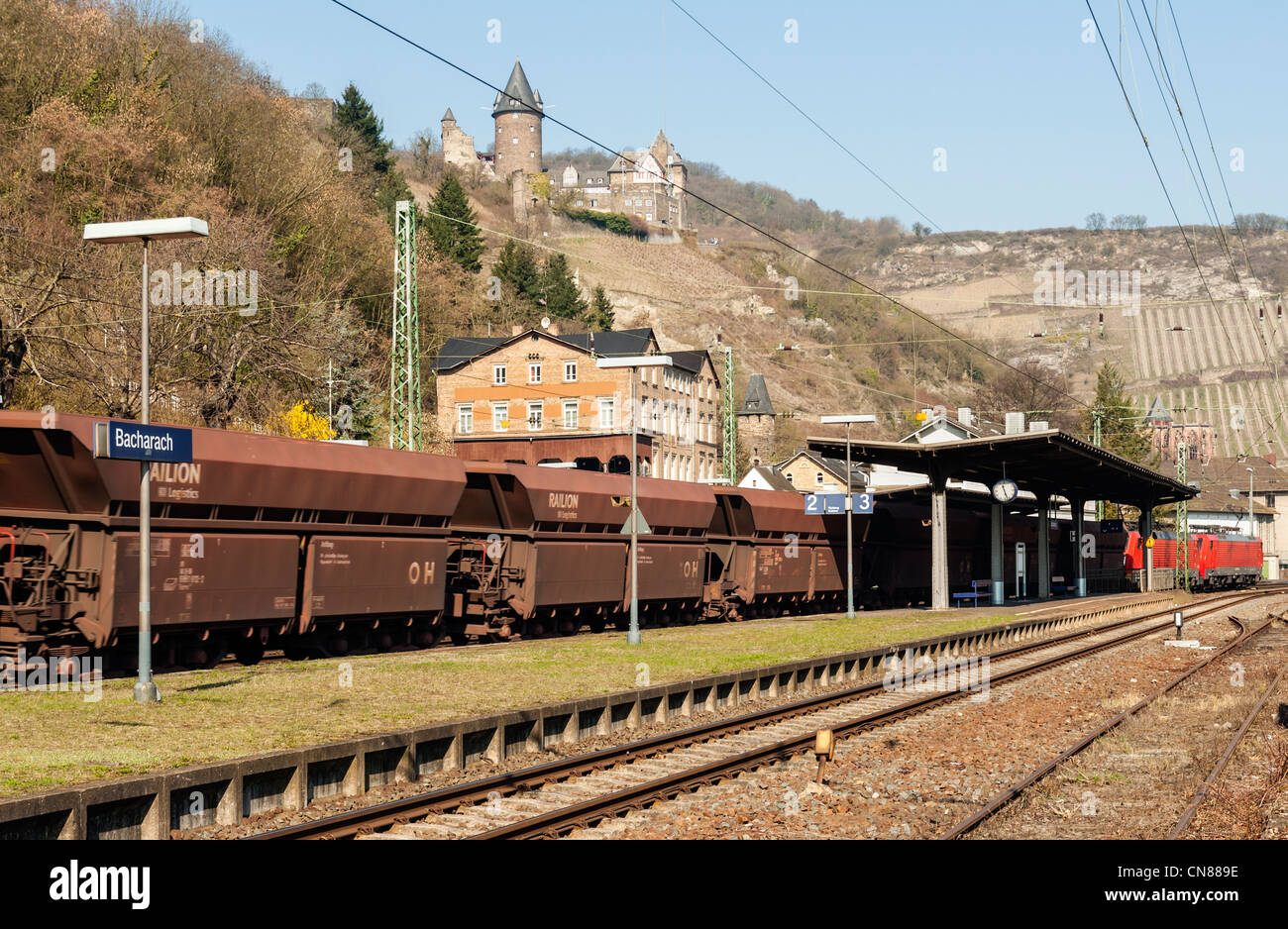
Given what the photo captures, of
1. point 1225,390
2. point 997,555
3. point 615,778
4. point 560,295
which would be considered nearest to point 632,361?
point 615,778

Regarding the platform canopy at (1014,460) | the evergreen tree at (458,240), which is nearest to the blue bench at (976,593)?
the platform canopy at (1014,460)

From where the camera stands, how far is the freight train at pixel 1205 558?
72375 millimetres

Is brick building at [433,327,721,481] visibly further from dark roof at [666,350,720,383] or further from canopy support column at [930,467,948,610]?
canopy support column at [930,467,948,610]

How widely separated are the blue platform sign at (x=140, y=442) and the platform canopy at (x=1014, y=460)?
28202mm

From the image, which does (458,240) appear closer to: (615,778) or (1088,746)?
(1088,746)

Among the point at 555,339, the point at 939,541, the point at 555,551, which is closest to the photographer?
the point at 555,551

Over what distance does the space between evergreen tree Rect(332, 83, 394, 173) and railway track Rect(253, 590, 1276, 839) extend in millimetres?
95903

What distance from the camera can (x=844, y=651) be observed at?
2647cm

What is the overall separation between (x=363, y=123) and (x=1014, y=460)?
267 ft

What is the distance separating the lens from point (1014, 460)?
147 ft

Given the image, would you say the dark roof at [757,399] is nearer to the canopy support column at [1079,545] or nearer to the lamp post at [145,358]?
the canopy support column at [1079,545]
